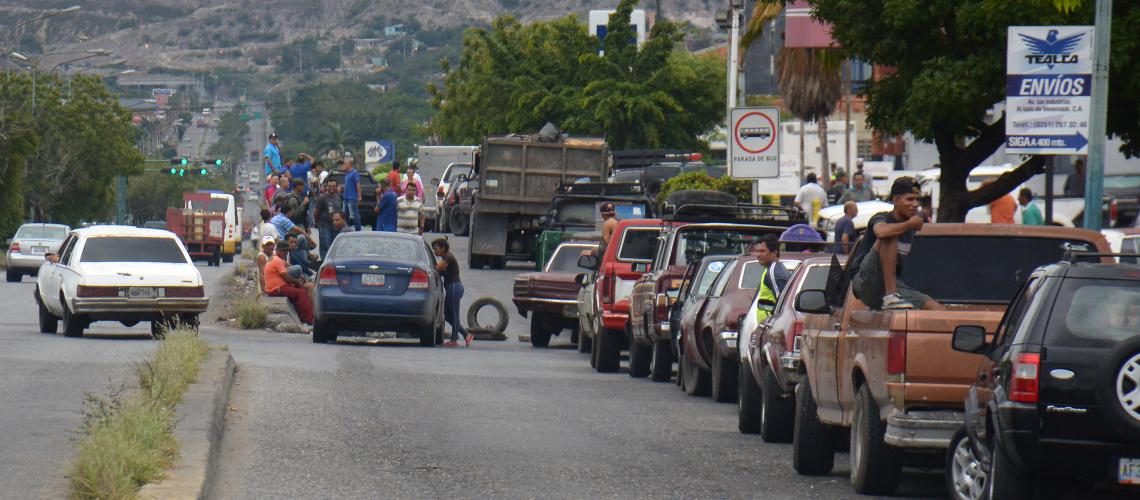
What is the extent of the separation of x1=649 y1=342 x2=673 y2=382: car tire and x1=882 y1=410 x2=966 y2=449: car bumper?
9.96 metres

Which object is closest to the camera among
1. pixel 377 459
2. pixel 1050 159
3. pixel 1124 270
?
pixel 1124 270

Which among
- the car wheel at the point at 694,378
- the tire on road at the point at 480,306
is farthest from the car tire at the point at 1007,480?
the tire on road at the point at 480,306

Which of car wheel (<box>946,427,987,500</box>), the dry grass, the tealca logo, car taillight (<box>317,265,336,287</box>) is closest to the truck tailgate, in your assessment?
car wheel (<box>946,427,987,500</box>)

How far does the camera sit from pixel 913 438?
9508mm

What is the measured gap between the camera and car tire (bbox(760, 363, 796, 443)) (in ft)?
43.9

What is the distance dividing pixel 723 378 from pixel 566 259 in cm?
1249

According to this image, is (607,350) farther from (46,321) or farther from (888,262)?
(888,262)

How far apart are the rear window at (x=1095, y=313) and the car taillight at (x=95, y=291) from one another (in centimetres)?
1761

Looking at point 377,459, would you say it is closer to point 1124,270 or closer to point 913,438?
point 913,438

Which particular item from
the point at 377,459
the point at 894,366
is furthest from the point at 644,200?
the point at 894,366

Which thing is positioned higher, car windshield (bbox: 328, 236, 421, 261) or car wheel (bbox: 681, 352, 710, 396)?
car windshield (bbox: 328, 236, 421, 261)

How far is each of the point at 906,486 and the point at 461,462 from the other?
2808mm

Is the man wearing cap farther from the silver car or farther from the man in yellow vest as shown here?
the man in yellow vest

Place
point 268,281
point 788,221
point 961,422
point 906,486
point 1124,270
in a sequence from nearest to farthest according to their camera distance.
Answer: point 1124,270
point 961,422
point 906,486
point 788,221
point 268,281
